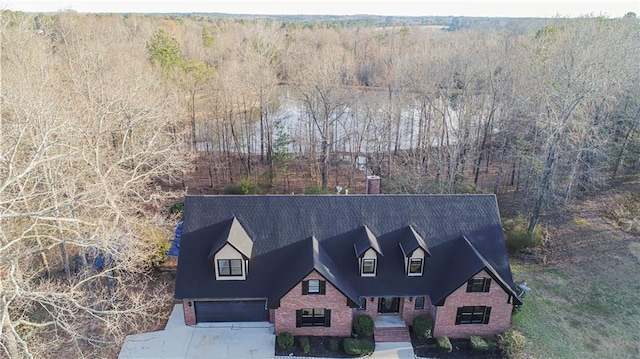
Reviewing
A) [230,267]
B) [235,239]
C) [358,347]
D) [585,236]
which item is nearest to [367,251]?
[358,347]

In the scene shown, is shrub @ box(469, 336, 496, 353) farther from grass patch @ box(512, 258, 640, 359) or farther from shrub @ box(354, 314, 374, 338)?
shrub @ box(354, 314, 374, 338)

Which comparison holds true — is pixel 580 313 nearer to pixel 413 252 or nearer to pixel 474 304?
pixel 474 304

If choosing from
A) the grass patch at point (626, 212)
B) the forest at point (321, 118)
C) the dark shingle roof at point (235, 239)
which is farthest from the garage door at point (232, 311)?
the grass patch at point (626, 212)

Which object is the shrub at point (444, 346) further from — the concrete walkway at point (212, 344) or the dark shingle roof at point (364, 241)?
the dark shingle roof at point (364, 241)

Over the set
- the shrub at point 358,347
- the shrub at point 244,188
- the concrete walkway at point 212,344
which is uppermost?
the shrub at point 244,188

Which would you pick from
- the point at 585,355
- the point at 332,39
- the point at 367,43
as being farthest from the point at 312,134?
the point at 332,39

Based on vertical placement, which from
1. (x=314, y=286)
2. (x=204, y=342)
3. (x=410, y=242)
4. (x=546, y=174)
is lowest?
(x=204, y=342)

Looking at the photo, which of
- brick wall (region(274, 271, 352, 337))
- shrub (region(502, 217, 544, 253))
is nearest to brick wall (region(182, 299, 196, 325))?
brick wall (region(274, 271, 352, 337))

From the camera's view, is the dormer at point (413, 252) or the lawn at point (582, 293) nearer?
the dormer at point (413, 252)
